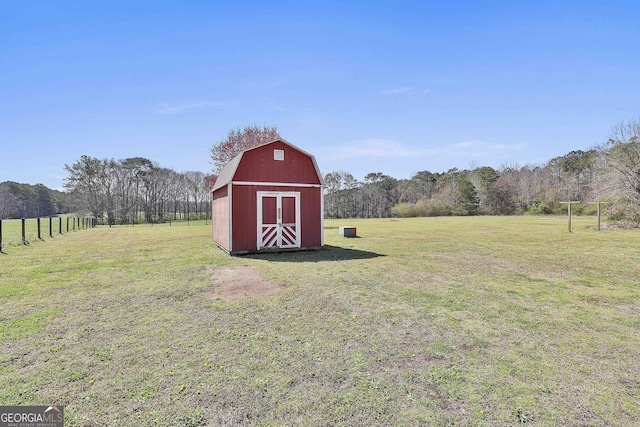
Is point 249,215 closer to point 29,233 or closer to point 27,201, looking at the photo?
point 29,233

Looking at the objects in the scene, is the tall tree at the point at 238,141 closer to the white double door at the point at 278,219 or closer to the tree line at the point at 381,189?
the tree line at the point at 381,189

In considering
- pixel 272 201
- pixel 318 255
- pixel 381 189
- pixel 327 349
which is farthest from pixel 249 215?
pixel 381 189

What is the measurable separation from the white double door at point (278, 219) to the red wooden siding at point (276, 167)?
1.95ft

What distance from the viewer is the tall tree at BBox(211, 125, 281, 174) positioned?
2850 centimetres

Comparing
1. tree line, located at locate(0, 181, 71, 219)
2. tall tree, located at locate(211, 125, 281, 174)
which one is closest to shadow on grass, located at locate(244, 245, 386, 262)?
tall tree, located at locate(211, 125, 281, 174)

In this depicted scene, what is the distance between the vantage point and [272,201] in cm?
1200

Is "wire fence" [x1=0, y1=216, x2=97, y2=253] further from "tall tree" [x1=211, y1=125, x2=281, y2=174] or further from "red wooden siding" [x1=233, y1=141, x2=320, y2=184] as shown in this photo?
"tall tree" [x1=211, y1=125, x2=281, y2=174]

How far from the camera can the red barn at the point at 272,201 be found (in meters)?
11.5

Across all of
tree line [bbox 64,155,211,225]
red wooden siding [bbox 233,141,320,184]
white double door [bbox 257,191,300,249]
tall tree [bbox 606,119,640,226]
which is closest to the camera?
red wooden siding [bbox 233,141,320,184]

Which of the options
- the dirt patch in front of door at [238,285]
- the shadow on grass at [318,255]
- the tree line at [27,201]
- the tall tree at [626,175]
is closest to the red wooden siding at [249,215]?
the shadow on grass at [318,255]

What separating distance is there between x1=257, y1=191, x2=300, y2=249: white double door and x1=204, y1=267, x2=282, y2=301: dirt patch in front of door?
11.0 ft

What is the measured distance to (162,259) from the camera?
10.3 metres

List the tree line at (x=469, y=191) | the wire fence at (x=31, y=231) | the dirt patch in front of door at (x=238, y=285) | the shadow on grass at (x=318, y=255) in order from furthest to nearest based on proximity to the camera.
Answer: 1. the tree line at (x=469, y=191)
2. the wire fence at (x=31, y=231)
3. the shadow on grass at (x=318, y=255)
4. the dirt patch in front of door at (x=238, y=285)

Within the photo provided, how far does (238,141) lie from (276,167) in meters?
18.5
